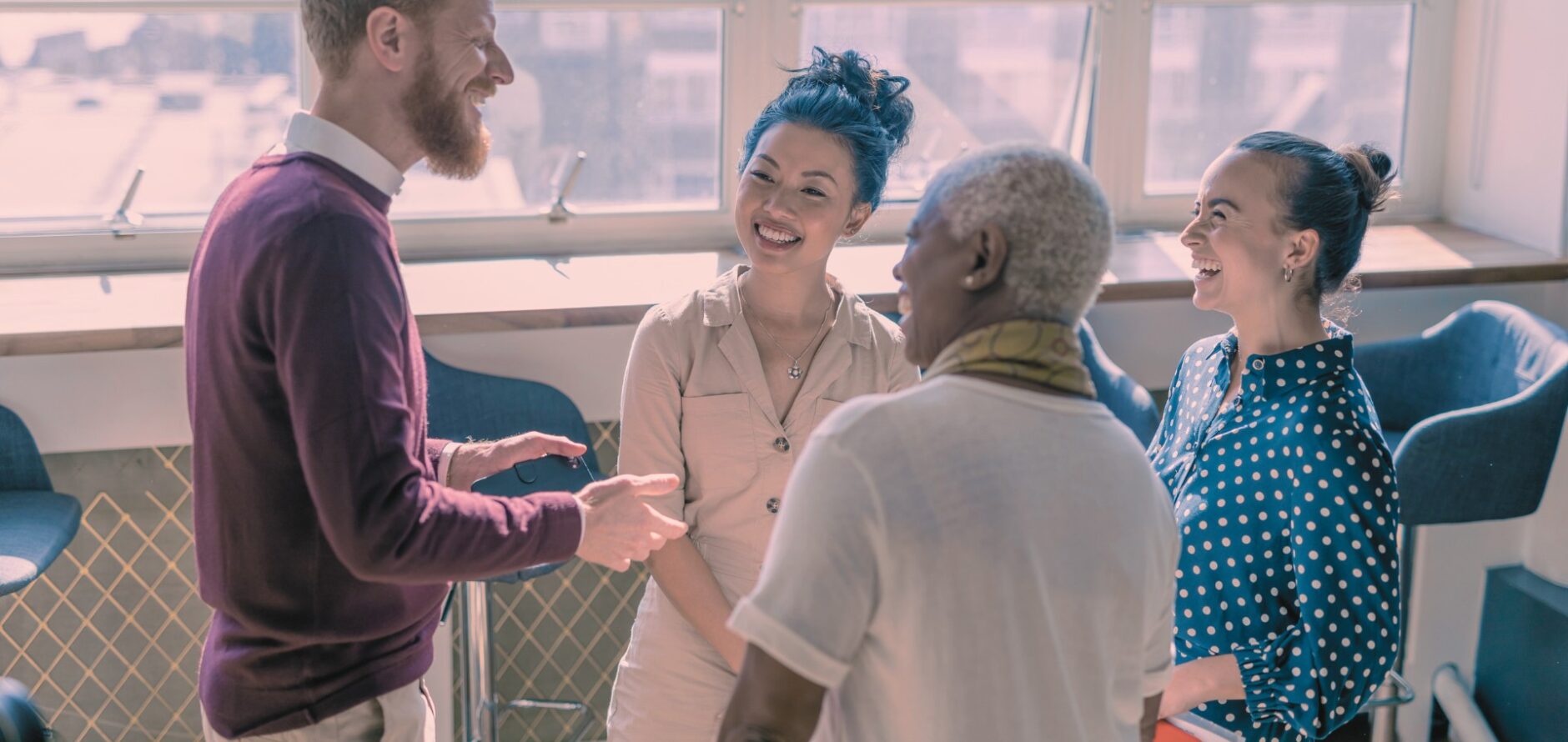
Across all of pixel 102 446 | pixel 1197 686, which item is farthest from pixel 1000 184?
pixel 102 446

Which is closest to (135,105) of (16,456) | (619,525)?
(16,456)

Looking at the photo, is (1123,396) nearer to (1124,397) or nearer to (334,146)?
(1124,397)

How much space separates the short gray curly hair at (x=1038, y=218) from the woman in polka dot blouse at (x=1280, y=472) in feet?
2.58

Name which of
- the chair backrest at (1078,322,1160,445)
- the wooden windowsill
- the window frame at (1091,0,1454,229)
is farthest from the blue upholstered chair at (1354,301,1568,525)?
the window frame at (1091,0,1454,229)

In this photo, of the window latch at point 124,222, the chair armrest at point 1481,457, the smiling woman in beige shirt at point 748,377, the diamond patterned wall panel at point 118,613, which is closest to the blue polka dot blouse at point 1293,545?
the smiling woman in beige shirt at point 748,377

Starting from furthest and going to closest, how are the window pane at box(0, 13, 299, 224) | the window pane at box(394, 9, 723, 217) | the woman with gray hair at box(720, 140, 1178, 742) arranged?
the window pane at box(394, 9, 723, 217) < the window pane at box(0, 13, 299, 224) < the woman with gray hair at box(720, 140, 1178, 742)

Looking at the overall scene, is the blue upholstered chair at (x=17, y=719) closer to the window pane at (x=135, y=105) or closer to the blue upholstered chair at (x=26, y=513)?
the blue upholstered chair at (x=26, y=513)

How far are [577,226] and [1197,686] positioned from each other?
7.27 feet

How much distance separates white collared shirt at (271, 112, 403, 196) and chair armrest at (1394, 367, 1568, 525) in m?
2.23

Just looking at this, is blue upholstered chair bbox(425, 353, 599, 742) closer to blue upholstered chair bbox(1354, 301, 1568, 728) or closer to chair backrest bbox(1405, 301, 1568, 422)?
blue upholstered chair bbox(1354, 301, 1568, 728)

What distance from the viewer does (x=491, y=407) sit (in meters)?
3.16

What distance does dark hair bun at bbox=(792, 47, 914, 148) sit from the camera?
2256 millimetres

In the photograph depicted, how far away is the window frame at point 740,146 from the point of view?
11.3 feet

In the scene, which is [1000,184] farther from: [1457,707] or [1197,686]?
[1457,707]
